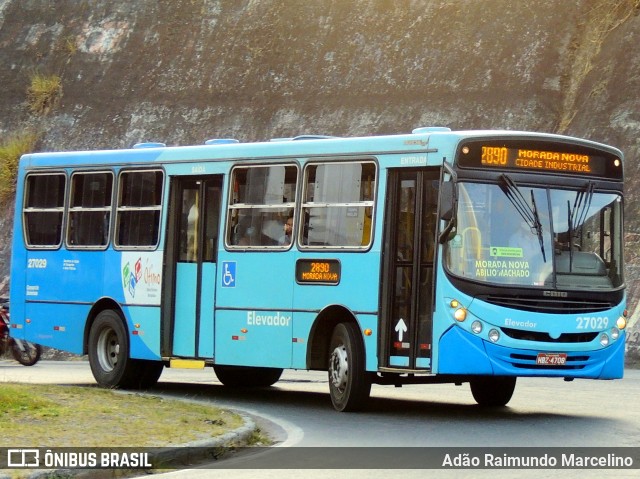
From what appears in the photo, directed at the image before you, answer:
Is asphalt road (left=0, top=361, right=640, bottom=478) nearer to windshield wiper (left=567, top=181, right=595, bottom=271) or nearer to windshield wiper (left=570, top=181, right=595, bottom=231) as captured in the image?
windshield wiper (left=567, top=181, right=595, bottom=271)

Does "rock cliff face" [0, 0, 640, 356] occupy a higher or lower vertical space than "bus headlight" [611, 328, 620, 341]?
higher

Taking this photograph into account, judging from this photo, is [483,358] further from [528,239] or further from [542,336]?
[528,239]

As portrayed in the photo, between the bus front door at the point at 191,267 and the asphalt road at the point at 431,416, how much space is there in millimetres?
828

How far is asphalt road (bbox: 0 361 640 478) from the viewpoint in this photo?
13.4 metres

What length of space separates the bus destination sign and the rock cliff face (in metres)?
13.8

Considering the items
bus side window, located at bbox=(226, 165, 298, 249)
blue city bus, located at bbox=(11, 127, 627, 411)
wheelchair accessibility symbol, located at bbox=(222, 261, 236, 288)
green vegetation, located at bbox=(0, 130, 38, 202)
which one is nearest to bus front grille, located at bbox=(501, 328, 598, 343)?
blue city bus, located at bbox=(11, 127, 627, 411)

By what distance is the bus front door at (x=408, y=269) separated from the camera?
53.0 feet

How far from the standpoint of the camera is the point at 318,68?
143 ft

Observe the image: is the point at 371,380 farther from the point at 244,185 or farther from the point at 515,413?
the point at 244,185

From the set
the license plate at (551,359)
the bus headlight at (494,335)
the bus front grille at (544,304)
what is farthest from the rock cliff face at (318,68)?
the bus headlight at (494,335)

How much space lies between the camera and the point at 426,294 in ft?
53.0

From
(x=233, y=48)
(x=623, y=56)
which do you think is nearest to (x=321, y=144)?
(x=623, y=56)

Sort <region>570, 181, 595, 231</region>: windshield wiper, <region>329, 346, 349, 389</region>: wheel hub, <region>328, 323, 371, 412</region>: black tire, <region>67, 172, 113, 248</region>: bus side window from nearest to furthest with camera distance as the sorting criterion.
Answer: <region>570, 181, 595, 231</region>: windshield wiper < <region>328, 323, 371, 412</region>: black tire < <region>329, 346, 349, 389</region>: wheel hub < <region>67, 172, 113, 248</region>: bus side window

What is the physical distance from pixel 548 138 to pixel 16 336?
9855 mm
